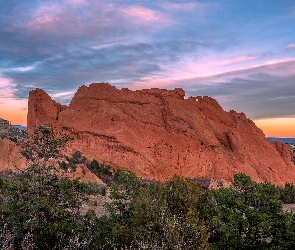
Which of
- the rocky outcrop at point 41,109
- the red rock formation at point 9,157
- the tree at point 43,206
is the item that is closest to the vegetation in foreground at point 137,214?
the tree at point 43,206

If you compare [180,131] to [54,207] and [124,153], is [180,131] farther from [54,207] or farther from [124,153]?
[54,207]

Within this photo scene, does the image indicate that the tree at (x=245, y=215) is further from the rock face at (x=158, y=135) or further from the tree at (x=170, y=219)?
the rock face at (x=158, y=135)

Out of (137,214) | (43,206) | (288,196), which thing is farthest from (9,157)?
(288,196)

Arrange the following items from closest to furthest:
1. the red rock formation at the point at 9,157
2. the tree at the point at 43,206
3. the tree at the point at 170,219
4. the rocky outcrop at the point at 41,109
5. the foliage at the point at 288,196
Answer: the tree at the point at 170,219 < the tree at the point at 43,206 < the red rock formation at the point at 9,157 < the foliage at the point at 288,196 < the rocky outcrop at the point at 41,109

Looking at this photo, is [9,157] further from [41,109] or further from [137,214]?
[137,214]

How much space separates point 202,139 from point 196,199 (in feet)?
133

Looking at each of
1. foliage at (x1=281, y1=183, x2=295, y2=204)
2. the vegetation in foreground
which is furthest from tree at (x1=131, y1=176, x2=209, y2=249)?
foliage at (x1=281, y1=183, x2=295, y2=204)

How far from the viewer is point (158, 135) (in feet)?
185

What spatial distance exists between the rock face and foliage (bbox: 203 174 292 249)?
35.2 metres

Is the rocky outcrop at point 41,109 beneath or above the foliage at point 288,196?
above

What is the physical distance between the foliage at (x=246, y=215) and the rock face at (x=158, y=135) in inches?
1387

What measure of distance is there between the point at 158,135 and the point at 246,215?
4072 cm

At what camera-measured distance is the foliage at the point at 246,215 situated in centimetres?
1504

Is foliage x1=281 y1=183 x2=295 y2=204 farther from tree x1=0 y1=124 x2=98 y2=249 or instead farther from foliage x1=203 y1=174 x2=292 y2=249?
tree x1=0 y1=124 x2=98 y2=249
